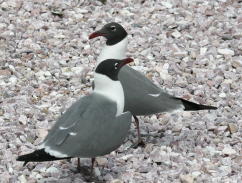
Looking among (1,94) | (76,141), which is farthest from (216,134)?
(1,94)

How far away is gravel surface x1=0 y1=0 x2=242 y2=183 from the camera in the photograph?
17.2 ft

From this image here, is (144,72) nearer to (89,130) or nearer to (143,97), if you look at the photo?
(143,97)

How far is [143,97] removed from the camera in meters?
5.51

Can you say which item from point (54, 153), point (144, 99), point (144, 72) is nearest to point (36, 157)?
point (54, 153)

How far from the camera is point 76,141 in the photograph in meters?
4.61

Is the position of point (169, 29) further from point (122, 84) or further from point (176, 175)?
point (176, 175)

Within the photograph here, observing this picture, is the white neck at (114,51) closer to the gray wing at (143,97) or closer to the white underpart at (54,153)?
the gray wing at (143,97)

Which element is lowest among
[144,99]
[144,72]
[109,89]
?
[144,72]

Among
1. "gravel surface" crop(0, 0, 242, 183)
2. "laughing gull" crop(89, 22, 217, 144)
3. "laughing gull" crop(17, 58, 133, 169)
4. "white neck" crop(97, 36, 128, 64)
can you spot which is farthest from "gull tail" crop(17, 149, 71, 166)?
"white neck" crop(97, 36, 128, 64)

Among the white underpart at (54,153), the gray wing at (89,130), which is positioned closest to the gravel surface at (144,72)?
the gray wing at (89,130)

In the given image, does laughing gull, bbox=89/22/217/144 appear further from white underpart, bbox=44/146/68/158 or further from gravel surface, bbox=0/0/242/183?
white underpart, bbox=44/146/68/158

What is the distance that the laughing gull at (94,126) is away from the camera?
4.54m

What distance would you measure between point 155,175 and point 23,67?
2.24 metres

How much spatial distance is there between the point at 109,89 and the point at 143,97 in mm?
536
